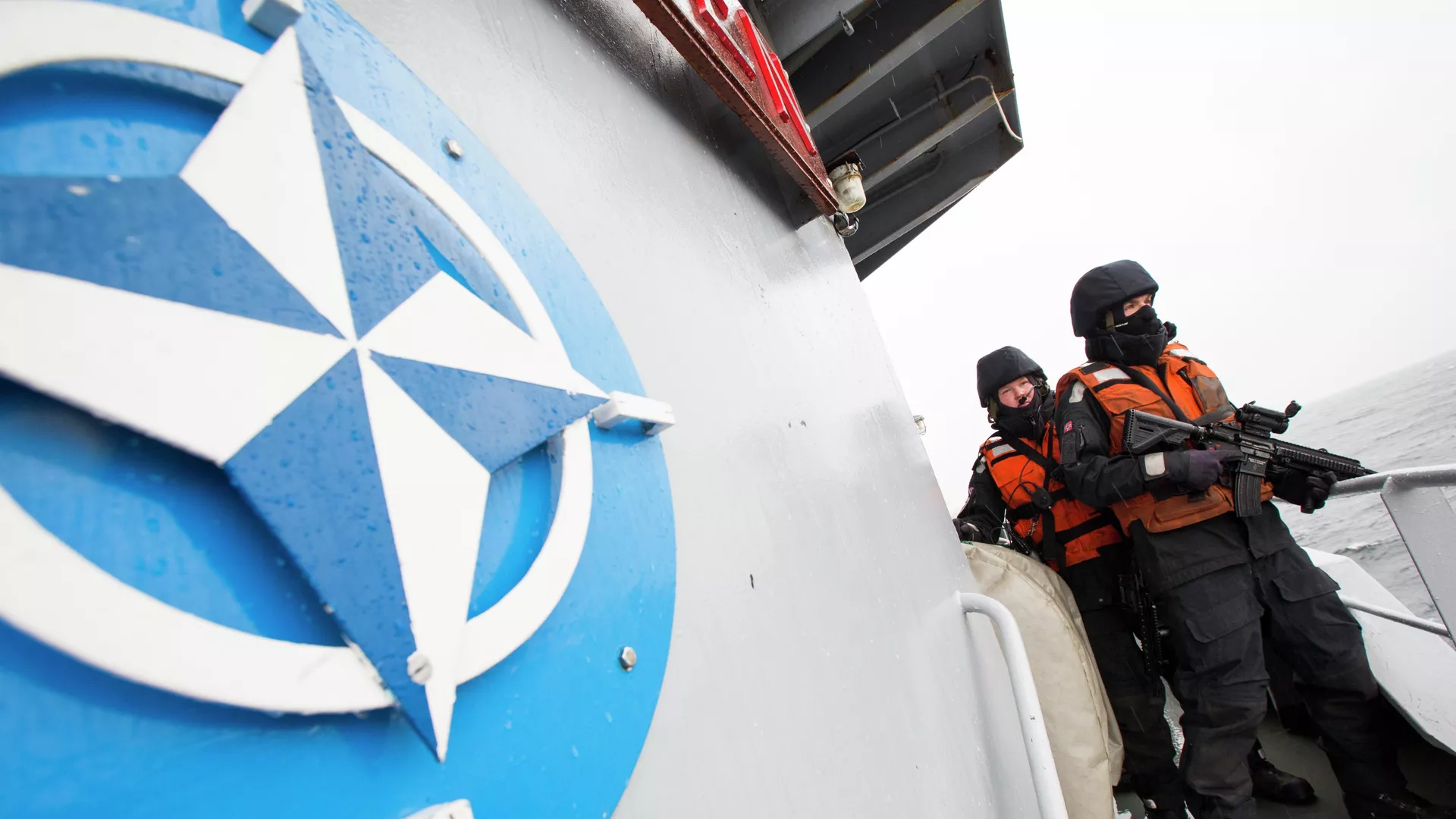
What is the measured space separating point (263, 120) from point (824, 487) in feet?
2.95

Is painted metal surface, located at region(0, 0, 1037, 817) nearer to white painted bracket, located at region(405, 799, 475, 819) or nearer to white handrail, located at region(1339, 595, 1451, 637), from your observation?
white painted bracket, located at region(405, 799, 475, 819)

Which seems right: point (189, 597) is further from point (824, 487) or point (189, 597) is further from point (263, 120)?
point (824, 487)

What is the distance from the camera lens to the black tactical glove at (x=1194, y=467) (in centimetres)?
188

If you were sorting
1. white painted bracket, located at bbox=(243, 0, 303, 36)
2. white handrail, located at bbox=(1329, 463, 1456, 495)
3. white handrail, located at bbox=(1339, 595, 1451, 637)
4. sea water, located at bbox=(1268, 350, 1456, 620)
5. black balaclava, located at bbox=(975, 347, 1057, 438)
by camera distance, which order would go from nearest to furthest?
1. white painted bracket, located at bbox=(243, 0, 303, 36)
2. white handrail, located at bbox=(1329, 463, 1456, 495)
3. white handrail, located at bbox=(1339, 595, 1451, 637)
4. black balaclava, located at bbox=(975, 347, 1057, 438)
5. sea water, located at bbox=(1268, 350, 1456, 620)

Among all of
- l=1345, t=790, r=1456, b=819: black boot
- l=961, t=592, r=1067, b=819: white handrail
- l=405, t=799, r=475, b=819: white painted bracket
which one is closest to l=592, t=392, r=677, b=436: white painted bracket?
l=405, t=799, r=475, b=819: white painted bracket

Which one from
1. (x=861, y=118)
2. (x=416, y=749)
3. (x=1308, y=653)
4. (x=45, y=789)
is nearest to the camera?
(x=45, y=789)

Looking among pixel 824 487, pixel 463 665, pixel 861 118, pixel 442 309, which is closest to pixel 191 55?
pixel 442 309

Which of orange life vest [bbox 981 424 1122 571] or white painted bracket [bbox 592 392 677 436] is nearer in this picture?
white painted bracket [bbox 592 392 677 436]

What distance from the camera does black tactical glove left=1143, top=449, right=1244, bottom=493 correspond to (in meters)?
1.88

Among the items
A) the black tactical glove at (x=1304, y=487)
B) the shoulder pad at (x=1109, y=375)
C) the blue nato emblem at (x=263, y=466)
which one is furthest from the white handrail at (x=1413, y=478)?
the blue nato emblem at (x=263, y=466)

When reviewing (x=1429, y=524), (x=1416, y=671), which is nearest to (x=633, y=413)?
(x=1429, y=524)

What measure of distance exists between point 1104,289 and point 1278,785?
180 cm

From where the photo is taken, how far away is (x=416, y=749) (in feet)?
1.31

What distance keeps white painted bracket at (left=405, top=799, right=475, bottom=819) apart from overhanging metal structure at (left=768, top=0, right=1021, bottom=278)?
203cm
